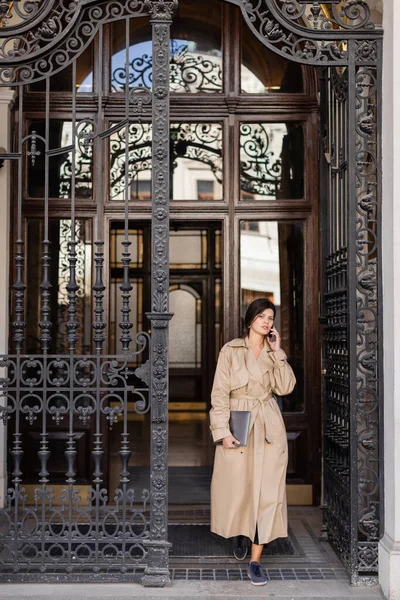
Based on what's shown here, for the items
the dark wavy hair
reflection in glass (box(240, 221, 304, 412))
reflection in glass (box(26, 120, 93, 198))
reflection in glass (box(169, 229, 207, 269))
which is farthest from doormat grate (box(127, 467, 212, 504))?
reflection in glass (box(169, 229, 207, 269))

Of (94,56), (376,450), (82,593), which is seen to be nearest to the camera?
(82,593)

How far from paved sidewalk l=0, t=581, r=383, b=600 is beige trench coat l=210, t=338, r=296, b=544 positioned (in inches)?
16.5

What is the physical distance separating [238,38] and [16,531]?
5.26m

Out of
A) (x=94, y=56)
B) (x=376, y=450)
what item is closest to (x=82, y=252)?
(x=94, y=56)

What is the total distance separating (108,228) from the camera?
315 inches

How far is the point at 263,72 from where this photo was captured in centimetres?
809

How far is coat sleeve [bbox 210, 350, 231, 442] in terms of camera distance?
596 centimetres

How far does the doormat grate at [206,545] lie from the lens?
6.34 metres

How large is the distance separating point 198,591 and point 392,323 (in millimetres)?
2331

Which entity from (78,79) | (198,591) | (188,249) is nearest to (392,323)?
(198,591)

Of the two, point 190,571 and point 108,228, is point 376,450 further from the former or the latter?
point 108,228

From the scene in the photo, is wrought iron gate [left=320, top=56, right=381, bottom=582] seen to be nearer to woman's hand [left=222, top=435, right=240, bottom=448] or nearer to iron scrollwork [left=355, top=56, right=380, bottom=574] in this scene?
iron scrollwork [left=355, top=56, right=380, bottom=574]

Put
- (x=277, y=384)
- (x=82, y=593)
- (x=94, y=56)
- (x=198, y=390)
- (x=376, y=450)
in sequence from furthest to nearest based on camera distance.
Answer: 1. (x=198, y=390)
2. (x=94, y=56)
3. (x=277, y=384)
4. (x=376, y=450)
5. (x=82, y=593)

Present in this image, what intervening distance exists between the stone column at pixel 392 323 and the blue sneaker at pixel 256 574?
0.84m
